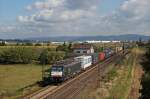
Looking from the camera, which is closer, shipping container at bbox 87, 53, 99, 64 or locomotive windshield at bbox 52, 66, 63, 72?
locomotive windshield at bbox 52, 66, 63, 72

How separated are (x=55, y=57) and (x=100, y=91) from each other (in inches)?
2637

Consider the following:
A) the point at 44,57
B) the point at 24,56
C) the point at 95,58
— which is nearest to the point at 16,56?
the point at 24,56

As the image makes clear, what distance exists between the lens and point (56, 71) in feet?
167

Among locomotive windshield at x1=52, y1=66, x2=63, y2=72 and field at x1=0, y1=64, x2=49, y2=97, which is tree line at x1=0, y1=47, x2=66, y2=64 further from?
locomotive windshield at x1=52, y1=66, x2=63, y2=72

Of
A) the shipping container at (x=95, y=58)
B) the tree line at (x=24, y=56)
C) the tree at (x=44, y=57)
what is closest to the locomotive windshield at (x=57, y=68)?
the shipping container at (x=95, y=58)

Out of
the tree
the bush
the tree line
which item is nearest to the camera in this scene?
the tree

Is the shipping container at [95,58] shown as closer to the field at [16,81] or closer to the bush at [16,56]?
the field at [16,81]

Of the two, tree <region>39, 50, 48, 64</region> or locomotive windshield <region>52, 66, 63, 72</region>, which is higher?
locomotive windshield <region>52, 66, 63, 72</region>

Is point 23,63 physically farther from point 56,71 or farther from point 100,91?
point 100,91

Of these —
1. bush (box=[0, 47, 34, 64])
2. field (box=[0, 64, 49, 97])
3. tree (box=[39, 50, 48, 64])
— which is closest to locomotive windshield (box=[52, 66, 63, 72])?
field (box=[0, 64, 49, 97])

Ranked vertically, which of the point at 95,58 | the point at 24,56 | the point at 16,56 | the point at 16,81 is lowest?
the point at 16,81

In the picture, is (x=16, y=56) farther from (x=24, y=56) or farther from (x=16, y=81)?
(x=16, y=81)

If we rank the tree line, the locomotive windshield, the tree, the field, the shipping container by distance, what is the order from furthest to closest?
1. the tree line
2. the tree
3. the shipping container
4. the locomotive windshield
5. the field

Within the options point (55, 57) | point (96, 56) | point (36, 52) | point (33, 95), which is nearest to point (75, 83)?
point (33, 95)
